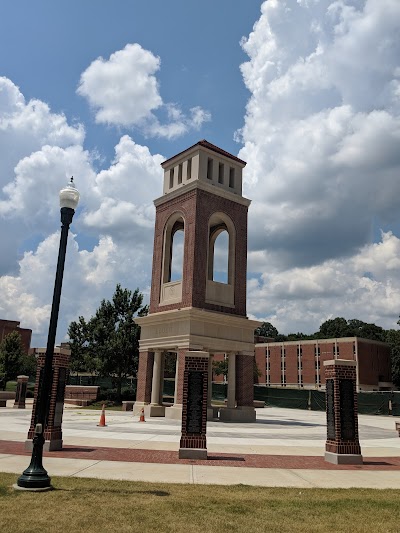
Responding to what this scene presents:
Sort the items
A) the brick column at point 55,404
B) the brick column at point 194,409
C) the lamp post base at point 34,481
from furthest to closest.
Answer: the brick column at point 55,404 → the brick column at point 194,409 → the lamp post base at point 34,481

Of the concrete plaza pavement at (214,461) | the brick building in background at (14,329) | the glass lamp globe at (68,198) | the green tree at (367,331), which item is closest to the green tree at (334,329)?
the green tree at (367,331)

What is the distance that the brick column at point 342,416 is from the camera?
44.2 feet

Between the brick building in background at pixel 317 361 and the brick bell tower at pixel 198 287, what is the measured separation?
60.4 meters

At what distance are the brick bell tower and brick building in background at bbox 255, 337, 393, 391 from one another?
60380 mm

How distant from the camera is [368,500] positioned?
8594 mm

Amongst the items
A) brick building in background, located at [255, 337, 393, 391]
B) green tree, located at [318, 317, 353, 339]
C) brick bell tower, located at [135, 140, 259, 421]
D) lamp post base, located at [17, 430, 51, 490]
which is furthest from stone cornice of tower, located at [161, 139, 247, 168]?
green tree, located at [318, 317, 353, 339]

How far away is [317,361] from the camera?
97.2 metres

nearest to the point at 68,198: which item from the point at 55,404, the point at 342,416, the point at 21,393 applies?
the point at 55,404

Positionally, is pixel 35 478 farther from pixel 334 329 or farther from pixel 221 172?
pixel 334 329

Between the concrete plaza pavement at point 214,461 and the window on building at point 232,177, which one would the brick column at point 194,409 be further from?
the window on building at point 232,177

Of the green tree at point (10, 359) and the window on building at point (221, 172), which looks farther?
the green tree at point (10, 359)

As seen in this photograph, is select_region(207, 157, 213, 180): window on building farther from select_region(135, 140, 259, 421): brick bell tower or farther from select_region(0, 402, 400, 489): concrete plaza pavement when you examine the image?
select_region(0, 402, 400, 489): concrete plaza pavement

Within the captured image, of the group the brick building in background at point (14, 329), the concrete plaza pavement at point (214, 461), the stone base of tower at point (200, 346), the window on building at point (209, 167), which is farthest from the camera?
the brick building in background at point (14, 329)

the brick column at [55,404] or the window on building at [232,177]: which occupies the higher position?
the window on building at [232,177]
